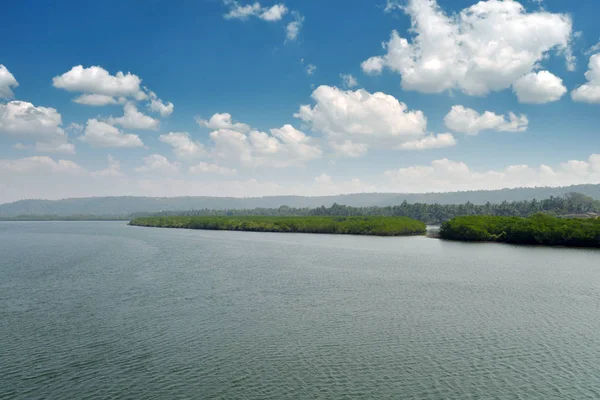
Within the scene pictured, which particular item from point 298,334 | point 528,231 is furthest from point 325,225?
point 298,334

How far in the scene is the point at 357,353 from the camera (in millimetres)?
19969

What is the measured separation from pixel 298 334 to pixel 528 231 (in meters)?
67.4

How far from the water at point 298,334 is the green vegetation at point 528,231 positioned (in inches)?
1206

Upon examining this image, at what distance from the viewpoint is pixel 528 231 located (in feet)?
253

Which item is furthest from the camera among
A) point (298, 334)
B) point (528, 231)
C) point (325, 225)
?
point (325, 225)

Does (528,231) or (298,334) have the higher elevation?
(528,231)

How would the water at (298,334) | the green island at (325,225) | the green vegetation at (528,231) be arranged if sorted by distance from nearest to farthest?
the water at (298,334), the green vegetation at (528,231), the green island at (325,225)

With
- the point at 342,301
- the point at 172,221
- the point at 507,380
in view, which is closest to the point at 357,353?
the point at 507,380

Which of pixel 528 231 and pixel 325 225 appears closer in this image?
pixel 528 231

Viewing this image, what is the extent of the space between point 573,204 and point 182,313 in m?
174

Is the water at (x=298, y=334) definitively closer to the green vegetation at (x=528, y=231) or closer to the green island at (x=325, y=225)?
the green vegetation at (x=528, y=231)

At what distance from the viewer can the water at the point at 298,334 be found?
16609 millimetres

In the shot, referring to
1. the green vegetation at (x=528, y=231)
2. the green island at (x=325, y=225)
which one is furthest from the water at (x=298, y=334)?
the green island at (x=325, y=225)

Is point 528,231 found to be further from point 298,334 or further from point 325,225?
point 298,334
